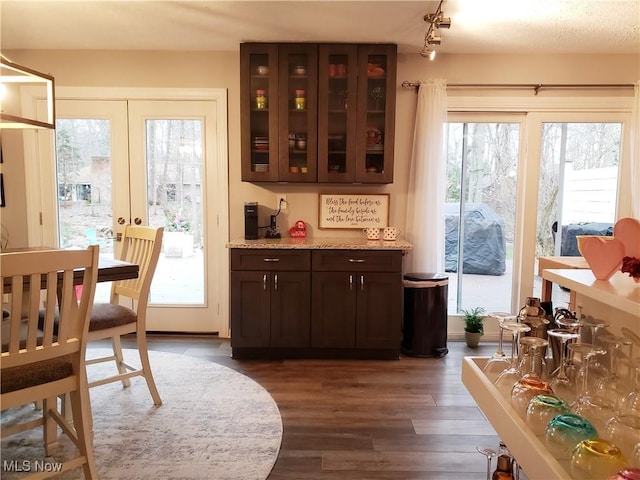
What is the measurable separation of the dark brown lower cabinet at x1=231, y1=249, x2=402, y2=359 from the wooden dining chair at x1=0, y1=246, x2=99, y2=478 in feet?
4.67

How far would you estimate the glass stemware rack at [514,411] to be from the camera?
79 centimetres

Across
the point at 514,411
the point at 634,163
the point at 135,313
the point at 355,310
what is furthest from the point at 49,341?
the point at 634,163

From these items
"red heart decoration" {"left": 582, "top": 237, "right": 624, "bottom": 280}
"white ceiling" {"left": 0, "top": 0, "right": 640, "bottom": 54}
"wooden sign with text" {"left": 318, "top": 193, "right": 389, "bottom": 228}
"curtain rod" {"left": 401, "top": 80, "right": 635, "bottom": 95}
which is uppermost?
"white ceiling" {"left": 0, "top": 0, "right": 640, "bottom": 54}

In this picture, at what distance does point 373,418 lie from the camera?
231 cm

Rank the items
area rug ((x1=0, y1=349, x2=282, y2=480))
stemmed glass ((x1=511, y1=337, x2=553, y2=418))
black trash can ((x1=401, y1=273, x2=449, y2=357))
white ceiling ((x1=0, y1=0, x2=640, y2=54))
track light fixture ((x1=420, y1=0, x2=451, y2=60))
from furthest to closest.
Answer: black trash can ((x1=401, y1=273, x2=449, y2=357)) < white ceiling ((x1=0, y1=0, x2=640, y2=54)) < track light fixture ((x1=420, y1=0, x2=451, y2=60)) < area rug ((x1=0, y1=349, x2=282, y2=480)) < stemmed glass ((x1=511, y1=337, x2=553, y2=418))

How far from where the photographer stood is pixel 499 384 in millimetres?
1078

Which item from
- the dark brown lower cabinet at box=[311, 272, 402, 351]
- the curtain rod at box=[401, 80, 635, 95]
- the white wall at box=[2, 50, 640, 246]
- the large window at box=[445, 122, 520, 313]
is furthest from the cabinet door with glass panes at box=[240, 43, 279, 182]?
the large window at box=[445, 122, 520, 313]

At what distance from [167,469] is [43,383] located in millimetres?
670

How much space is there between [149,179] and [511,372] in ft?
11.0

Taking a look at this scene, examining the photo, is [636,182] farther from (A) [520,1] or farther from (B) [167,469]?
(B) [167,469]

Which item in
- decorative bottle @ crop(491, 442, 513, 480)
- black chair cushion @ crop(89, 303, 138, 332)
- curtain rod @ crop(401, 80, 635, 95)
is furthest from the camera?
curtain rod @ crop(401, 80, 635, 95)

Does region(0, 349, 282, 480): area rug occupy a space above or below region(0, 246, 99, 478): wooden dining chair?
below

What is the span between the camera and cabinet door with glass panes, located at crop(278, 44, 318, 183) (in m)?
Answer: 3.23

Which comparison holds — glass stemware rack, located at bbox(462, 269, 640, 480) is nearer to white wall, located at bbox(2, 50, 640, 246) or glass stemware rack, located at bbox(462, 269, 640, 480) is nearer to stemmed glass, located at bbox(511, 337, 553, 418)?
stemmed glass, located at bbox(511, 337, 553, 418)
